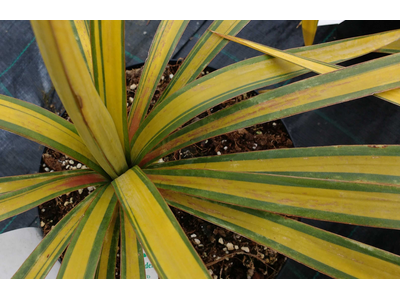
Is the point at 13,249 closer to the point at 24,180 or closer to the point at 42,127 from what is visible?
the point at 24,180

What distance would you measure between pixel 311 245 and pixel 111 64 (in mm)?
582

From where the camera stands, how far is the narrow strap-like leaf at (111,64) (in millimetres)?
572

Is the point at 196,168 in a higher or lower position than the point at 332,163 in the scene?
higher

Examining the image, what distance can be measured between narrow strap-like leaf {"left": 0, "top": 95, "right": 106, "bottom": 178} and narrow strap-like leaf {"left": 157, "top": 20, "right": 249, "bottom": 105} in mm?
317

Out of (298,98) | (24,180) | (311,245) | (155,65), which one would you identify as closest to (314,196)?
(311,245)

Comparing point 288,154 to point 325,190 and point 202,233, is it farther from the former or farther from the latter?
point 202,233

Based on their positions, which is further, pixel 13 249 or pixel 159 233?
pixel 13 249

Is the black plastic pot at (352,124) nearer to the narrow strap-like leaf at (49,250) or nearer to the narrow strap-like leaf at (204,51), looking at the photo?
the narrow strap-like leaf at (204,51)

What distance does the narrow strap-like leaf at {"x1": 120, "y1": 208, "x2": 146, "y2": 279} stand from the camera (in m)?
0.68

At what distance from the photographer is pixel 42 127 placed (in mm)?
Result: 671

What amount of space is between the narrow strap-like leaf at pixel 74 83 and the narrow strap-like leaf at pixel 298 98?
21 centimetres

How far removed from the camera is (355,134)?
1.29 meters

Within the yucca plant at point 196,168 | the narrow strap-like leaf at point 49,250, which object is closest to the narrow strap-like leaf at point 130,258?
the yucca plant at point 196,168

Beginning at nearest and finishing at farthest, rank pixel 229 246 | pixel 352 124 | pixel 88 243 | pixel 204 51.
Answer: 1. pixel 88 243
2. pixel 204 51
3. pixel 229 246
4. pixel 352 124
